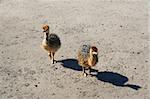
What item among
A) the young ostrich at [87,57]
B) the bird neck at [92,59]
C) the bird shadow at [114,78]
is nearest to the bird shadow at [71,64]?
the young ostrich at [87,57]

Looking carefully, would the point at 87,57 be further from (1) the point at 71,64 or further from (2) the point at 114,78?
(1) the point at 71,64

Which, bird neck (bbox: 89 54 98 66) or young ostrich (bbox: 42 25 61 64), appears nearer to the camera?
bird neck (bbox: 89 54 98 66)

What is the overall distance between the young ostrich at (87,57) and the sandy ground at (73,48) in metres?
0.40

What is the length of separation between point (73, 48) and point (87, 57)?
1952 mm

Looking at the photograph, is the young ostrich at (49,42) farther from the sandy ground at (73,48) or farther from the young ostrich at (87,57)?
the young ostrich at (87,57)

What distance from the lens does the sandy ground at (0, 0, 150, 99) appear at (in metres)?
10.2

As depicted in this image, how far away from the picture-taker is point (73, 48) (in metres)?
12.3

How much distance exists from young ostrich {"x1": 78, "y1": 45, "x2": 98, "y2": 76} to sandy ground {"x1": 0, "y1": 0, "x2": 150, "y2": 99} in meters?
0.40

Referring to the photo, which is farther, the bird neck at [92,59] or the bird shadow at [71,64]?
the bird shadow at [71,64]

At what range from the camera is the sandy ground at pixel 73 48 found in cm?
1024

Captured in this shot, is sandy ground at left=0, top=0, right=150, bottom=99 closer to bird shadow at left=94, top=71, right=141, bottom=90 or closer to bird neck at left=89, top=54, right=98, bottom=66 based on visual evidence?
bird shadow at left=94, top=71, right=141, bottom=90

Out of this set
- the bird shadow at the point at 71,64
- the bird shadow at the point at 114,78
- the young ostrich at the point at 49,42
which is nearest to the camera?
the bird shadow at the point at 114,78

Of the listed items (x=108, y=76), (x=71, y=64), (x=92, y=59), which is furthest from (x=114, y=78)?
(x=71, y=64)

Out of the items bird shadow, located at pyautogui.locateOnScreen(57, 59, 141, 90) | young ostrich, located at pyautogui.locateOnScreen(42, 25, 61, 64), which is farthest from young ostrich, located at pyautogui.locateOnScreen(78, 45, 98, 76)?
young ostrich, located at pyautogui.locateOnScreen(42, 25, 61, 64)
